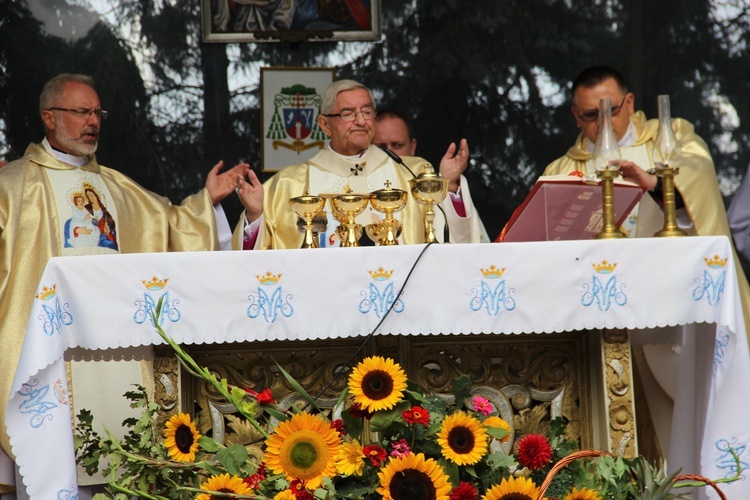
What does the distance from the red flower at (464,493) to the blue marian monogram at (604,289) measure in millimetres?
880

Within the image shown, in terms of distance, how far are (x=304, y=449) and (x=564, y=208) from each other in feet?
4.77

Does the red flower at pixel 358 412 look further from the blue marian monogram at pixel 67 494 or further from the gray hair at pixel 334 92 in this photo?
Result: the gray hair at pixel 334 92

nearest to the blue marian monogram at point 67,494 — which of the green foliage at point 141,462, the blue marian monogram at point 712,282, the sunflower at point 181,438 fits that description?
the green foliage at point 141,462

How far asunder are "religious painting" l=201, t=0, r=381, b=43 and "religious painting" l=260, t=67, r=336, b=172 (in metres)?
0.20

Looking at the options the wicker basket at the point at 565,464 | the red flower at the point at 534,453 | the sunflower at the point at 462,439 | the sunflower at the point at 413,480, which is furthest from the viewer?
the red flower at the point at 534,453

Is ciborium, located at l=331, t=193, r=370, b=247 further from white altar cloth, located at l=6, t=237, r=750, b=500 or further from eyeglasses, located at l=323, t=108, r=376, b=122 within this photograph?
eyeglasses, located at l=323, t=108, r=376, b=122

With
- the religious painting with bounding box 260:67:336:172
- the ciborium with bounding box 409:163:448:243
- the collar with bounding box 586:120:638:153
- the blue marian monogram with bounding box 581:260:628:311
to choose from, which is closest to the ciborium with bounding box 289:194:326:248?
the ciborium with bounding box 409:163:448:243

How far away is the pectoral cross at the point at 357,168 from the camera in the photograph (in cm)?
520

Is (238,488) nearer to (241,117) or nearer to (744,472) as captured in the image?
(744,472)

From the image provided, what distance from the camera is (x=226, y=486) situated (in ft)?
10.2

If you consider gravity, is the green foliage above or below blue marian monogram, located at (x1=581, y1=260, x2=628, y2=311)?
below

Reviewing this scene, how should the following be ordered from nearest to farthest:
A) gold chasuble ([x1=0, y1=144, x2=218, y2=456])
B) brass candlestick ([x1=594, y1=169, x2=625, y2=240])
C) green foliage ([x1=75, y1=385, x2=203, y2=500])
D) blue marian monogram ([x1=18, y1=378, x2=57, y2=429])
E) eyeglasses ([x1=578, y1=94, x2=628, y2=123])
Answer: green foliage ([x1=75, y1=385, x2=203, y2=500]) → blue marian monogram ([x1=18, y1=378, x2=57, y2=429]) → brass candlestick ([x1=594, y1=169, x2=625, y2=240]) → gold chasuble ([x1=0, y1=144, x2=218, y2=456]) → eyeglasses ([x1=578, y1=94, x2=628, y2=123])

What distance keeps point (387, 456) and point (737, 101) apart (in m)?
4.83

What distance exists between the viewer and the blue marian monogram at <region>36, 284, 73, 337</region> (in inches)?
139
